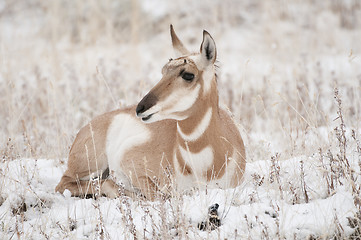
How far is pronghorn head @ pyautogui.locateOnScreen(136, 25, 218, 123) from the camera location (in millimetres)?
3264

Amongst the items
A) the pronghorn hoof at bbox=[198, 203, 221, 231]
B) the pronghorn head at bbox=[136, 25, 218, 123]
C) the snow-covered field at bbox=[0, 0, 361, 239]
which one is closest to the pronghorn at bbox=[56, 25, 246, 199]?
the pronghorn head at bbox=[136, 25, 218, 123]

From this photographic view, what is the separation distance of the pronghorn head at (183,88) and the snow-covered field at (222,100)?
187 mm

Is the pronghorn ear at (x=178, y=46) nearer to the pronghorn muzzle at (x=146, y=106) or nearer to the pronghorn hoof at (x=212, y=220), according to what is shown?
the pronghorn muzzle at (x=146, y=106)

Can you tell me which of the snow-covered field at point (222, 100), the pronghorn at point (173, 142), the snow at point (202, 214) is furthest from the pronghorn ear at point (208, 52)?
the snow at point (202, 214)

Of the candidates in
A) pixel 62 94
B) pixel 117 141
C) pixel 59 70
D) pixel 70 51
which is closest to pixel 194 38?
pixel 70 51

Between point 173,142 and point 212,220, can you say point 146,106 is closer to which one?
point 173,142

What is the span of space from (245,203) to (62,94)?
5.15 metres

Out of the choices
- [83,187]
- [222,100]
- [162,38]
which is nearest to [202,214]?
[222,100]

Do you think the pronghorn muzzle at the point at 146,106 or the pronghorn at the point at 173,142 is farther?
the pronghorn at the point at 173,142

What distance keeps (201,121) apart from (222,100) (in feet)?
1.35

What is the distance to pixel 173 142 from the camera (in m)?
3.77

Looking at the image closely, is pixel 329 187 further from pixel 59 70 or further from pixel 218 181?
pixel 59 70

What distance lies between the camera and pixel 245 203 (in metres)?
3.08

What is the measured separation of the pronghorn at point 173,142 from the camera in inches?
133
